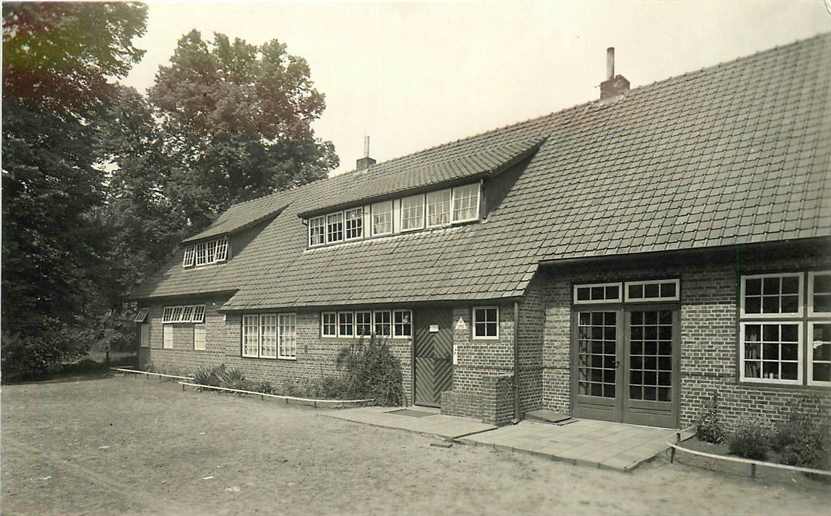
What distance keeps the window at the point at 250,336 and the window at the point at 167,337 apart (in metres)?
6.81

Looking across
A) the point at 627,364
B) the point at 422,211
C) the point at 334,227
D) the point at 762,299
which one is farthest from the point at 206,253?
the point at 762,299

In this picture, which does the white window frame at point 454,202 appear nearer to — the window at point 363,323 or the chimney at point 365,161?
the window at point 363,323

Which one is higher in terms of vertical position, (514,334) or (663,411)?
(514,334)

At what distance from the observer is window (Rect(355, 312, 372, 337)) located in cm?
1549

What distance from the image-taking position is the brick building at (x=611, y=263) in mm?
9773

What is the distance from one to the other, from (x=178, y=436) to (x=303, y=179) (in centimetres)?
2681

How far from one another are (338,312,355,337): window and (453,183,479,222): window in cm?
403

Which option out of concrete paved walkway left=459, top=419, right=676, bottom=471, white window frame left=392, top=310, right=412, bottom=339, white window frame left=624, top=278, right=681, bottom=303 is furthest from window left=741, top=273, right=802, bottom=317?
white window frame left=392, top=310, right=412, bottom=339

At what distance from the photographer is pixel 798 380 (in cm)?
934

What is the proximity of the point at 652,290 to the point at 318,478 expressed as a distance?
7.25 meters

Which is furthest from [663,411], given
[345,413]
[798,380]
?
[345,413]

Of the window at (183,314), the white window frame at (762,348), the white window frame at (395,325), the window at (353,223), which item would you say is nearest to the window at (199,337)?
the window at (183,314)

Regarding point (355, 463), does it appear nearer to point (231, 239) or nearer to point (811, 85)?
point (811, 85)

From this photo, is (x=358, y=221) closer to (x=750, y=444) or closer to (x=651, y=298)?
(x=651, y=298)
